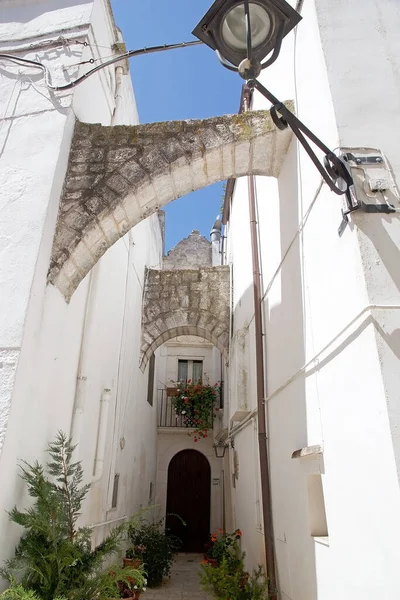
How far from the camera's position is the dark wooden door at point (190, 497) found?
30.8ft

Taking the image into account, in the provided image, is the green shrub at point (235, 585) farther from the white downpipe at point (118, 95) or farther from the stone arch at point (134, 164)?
the white downpipe at point (118, 95)

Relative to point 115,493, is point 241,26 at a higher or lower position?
higher

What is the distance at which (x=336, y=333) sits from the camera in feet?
7.18

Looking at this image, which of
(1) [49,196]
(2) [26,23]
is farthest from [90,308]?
(2) [26,23]

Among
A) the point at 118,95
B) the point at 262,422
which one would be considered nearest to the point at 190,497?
the point at 262,422

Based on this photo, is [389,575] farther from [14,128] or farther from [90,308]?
[14,128]

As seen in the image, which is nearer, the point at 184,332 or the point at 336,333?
the point at 336,333

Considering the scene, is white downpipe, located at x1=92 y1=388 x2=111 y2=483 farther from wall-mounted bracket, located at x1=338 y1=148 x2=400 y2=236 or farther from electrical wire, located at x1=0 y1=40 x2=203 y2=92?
wall-mounted bracket, located at x1=338 y1=148 x2=400 y2=236

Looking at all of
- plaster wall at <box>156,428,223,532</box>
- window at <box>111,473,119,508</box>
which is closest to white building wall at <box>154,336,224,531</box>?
plaster wall at <box>156,428,223,532</box>

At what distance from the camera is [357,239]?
2.00 m

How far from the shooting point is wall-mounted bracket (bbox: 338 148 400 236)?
2.04 m

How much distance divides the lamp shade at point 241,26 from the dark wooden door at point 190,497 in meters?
9.40

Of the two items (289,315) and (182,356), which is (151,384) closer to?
(182,356)

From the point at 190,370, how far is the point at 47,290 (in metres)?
7.95
